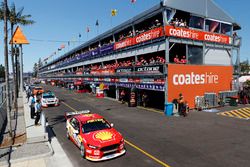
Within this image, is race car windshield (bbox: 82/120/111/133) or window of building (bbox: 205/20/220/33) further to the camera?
window of building (bbox: 205/20/220/33)

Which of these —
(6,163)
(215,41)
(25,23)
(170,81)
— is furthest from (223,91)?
(25,23)

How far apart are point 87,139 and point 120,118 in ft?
29.2

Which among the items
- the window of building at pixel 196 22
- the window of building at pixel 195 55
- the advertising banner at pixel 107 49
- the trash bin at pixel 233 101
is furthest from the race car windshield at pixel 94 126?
the advertising banner at pixel 107 49

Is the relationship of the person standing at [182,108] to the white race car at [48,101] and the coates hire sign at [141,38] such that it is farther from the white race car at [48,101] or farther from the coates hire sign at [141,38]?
the white race car at [48,101]

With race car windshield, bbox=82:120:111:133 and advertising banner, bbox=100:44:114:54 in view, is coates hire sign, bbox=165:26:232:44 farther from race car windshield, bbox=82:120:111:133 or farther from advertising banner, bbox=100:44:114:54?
advertising banner, bbox=100:44:114:54

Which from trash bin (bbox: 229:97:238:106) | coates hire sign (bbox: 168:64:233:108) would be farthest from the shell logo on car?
trash bin (bbox: 229:97:238:106)

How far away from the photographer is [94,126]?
34.4 ft

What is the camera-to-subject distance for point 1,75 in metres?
143

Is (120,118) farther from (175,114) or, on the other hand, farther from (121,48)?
(121,48)

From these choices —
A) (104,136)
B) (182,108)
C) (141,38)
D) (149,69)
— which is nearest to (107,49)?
(141,38)

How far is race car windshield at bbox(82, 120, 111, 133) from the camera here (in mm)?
10264

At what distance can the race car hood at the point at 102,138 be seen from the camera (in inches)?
356

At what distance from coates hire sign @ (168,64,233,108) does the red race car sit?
38.3 ft

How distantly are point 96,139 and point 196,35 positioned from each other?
61.0 feet
